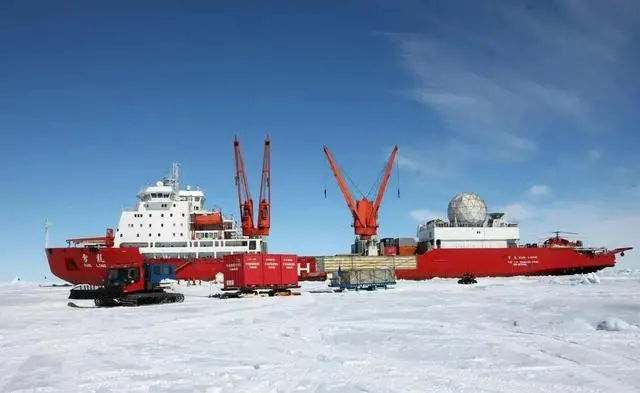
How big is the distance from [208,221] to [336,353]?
154ft

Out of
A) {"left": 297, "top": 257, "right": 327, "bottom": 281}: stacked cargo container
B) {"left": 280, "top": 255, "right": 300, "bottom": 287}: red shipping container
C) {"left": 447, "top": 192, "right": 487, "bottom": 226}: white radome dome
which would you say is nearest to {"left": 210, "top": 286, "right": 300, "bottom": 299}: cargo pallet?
{"left": 280, "top": 255, "right": 300, "bottom": 287}: red shipping container

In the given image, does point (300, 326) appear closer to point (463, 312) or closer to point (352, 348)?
point (352, 348)

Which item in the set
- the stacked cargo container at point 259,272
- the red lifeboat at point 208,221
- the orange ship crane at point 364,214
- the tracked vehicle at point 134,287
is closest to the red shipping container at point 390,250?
the orange ship crane at point 364,214

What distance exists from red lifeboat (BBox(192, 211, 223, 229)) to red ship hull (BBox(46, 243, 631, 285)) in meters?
4.89

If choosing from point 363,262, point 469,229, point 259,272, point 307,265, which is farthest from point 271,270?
point 469,229

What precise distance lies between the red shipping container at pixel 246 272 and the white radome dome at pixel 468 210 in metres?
38.4

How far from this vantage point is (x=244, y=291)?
31.7 metres

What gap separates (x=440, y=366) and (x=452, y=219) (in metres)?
59.5

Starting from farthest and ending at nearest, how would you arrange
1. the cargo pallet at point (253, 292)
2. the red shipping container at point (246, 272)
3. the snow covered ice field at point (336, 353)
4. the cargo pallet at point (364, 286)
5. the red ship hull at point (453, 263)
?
the red ship hull at point (453, 263) < the cargo pallet at point (364, 286) < the red shipping container at point (246, 272) < the cargo pallet at point (253, 292) < the snow covered ice field at point (336, 353)

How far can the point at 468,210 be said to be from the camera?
2542 inches

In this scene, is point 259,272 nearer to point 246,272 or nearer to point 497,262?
point 246,272

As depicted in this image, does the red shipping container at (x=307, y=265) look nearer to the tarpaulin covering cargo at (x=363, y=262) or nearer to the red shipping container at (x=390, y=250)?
the tarpaulin covering cargo at (x=363, y=262)

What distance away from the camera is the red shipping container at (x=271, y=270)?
106ft

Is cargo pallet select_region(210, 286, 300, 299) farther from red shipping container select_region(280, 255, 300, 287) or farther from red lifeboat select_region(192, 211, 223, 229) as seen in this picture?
red lifeboat select_region(192, 211, 223, 229)
